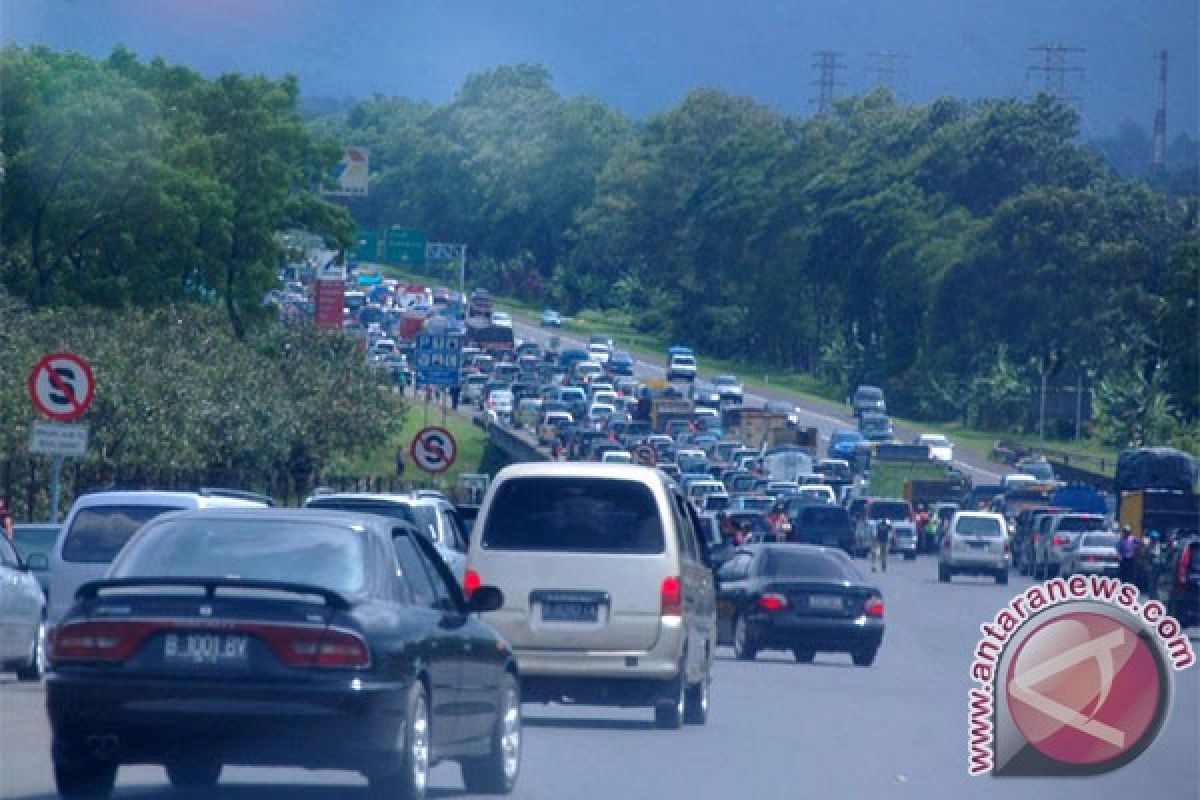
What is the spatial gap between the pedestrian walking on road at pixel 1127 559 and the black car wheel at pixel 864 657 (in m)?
16.8

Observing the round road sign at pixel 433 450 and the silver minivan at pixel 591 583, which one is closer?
the silver minivan at pixel 591 583

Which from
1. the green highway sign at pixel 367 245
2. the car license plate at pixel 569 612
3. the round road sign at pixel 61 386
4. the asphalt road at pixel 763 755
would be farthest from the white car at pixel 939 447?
the car license plate at pixel 569 612

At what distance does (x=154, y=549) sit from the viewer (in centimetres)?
1252

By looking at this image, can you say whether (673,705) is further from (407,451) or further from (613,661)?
(407,451)

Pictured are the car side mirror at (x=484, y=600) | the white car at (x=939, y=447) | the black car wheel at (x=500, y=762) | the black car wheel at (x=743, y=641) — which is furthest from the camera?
the white car at (x=939, y=447)

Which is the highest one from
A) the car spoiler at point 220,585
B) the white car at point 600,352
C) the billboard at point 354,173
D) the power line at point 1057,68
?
the power line at point 1057,68

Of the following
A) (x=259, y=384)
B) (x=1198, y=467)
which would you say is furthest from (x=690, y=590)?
(x=1198, y=467)

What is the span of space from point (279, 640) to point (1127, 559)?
34793 millimetres

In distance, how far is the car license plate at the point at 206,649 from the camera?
11602 millimetres

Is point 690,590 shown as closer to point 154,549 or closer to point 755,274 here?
point 154,549

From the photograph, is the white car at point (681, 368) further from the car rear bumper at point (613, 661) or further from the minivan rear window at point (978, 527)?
the car rear bumper at point (613, 661)

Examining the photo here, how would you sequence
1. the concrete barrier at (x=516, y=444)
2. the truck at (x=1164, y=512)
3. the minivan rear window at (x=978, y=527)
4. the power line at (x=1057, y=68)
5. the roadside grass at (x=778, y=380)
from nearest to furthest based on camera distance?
the minivan rear window at (x=978, y=527) < the truck at (x=1164, y=512) < the concrete barrier at (x=516, y=444) < the roadside grass at (x=778, y=380) < the power line at (x=1057, y=68)

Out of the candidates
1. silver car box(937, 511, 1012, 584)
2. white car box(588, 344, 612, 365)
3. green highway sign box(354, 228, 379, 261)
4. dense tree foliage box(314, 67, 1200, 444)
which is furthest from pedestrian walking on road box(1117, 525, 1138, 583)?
white car box(588, 344, 612, 365)

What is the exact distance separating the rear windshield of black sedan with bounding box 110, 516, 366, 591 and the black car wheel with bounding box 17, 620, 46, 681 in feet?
27.7
